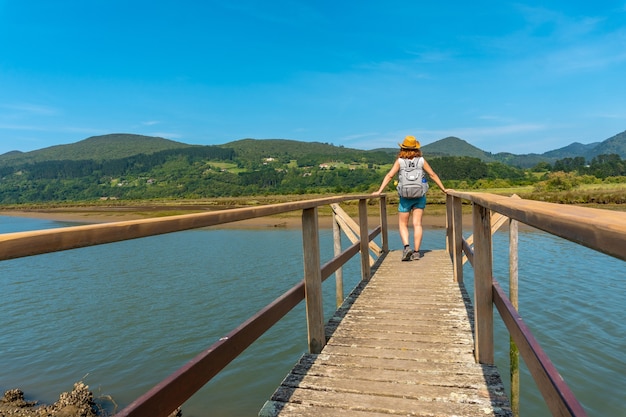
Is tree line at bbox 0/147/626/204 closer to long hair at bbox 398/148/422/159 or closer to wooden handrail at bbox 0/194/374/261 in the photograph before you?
long hair at bbox 398/148/422/159

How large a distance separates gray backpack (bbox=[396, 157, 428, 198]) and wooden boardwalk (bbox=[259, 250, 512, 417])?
1.96m

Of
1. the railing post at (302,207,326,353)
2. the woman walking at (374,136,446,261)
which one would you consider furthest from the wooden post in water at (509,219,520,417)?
the railing post at (302,207,326,353)

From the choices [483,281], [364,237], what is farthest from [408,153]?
[483,281]

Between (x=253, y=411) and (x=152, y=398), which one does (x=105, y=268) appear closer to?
(x=253, y=411)

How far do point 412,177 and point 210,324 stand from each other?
4.86 m

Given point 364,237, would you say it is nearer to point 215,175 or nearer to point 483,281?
point 483,281

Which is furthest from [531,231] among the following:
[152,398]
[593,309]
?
[152,398]

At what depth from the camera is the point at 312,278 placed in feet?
10.9

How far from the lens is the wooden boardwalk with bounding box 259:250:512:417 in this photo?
2.43 m

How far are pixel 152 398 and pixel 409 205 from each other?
Result: 5.63 metres

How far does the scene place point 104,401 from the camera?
5.19m

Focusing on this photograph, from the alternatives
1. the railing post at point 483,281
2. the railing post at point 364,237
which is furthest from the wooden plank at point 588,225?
the railing post at point 364,237

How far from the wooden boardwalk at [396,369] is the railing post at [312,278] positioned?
135 millimetres

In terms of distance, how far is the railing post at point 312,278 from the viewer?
10.6 ft
